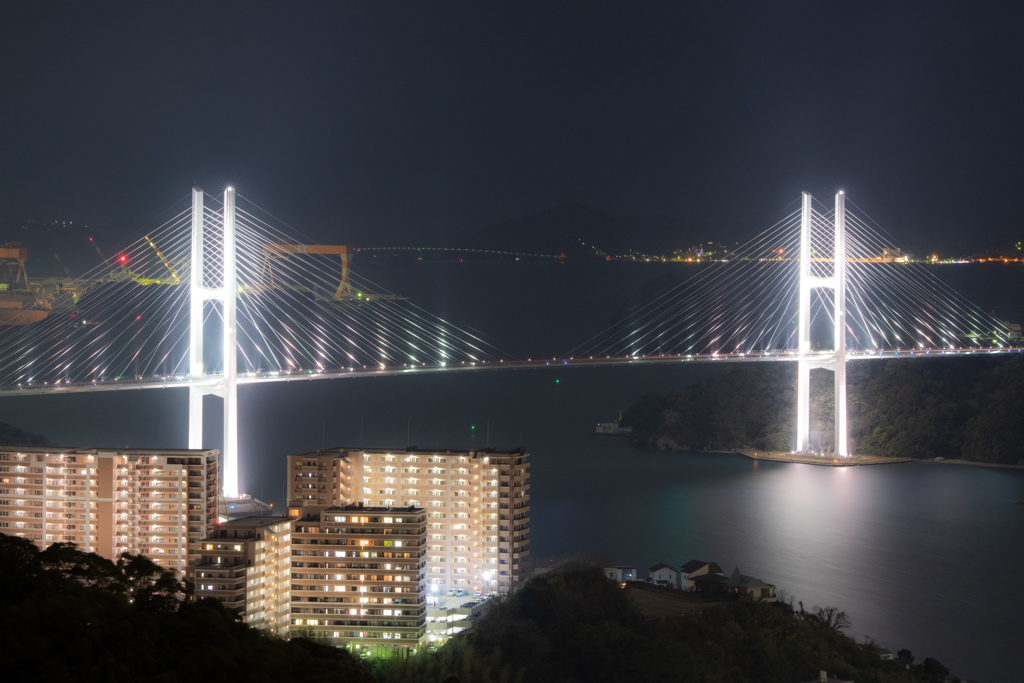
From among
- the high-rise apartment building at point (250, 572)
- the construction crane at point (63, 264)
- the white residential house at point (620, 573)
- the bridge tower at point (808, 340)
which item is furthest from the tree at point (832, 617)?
the construction crane at point (63, 264)

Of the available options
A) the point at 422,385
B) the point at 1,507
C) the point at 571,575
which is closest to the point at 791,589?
the point at 571,575

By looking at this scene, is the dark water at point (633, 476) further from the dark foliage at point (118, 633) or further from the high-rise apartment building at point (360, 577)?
the dark foliage at point (118, 633)

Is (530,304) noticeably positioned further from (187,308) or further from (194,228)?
(194,228)

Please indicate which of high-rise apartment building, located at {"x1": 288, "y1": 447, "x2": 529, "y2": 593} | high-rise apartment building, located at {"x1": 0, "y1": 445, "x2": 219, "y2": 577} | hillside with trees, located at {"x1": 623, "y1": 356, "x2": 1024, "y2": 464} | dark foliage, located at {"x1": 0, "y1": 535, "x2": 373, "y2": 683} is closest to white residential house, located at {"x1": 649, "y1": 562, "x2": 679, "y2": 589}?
high-rise apartment building, located at {"x1": 288, "y1": 447, "x2": 529, "y2": 593}

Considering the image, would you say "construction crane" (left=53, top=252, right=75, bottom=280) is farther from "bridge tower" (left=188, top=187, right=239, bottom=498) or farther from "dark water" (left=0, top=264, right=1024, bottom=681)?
"bridge tower" (left=188, top=187, right=239, bottom=498)

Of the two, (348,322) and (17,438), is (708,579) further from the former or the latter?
(348,322)
